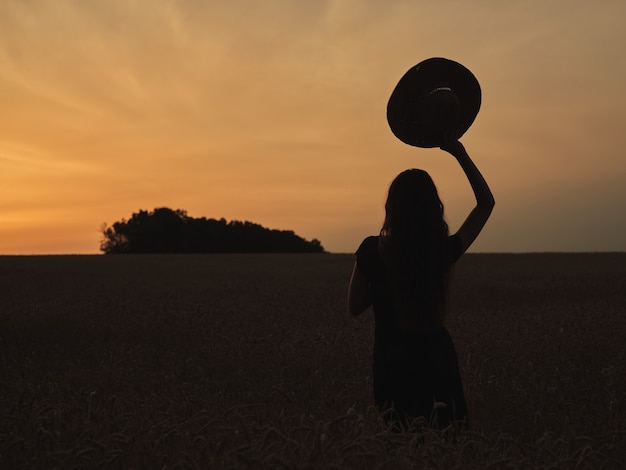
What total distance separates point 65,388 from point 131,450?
3.11 metres

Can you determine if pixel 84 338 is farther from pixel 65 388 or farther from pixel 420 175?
pixel 420 175

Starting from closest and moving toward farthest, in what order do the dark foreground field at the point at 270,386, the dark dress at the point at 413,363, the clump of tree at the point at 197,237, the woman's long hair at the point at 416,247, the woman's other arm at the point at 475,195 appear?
1. the dark foreground field at the point at 270,386
2. the woman's long hair at the point at 416,247
3. the dark dress at the point at 413,363
4. the woman's other arm at the point at 475,195
5. the clump of tree at the point at 197,237

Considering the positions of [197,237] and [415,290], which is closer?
[415,290]

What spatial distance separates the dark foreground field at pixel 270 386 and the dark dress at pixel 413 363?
34 cm

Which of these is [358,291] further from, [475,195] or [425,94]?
[425,94]

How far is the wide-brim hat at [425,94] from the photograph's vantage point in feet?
14.1

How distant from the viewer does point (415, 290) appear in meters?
4.15

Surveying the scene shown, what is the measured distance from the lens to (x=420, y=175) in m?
4.12

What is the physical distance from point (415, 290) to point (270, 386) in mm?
3067

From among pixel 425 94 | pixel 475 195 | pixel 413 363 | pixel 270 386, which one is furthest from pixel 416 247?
pixel 270 386

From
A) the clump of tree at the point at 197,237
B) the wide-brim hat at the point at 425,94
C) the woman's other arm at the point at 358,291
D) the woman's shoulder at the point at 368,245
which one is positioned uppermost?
the clump of tree at the point at 197,237

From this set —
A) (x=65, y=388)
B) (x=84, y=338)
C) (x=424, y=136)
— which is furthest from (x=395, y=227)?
(x=84, y=338)

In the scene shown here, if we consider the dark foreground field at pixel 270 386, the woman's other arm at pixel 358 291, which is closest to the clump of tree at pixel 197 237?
the dark foreground field at pixel 270 386

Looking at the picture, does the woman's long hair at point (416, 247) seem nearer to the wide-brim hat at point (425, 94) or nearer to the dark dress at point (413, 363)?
the dark dress at point (413, 363)
